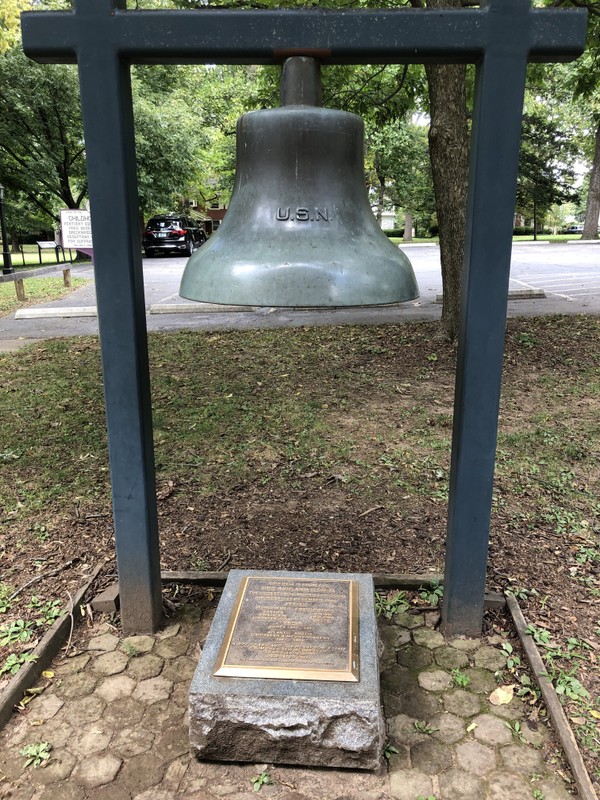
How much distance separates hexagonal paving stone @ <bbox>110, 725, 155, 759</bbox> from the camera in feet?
7.34

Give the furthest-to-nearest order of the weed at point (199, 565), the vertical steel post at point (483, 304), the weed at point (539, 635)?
1. the weed at point (199, 565)
2. the weed at point (539, 635)
3. the vertical steel post at point (483, 304)

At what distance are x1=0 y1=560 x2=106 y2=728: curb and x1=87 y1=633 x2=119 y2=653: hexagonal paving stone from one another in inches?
5.4

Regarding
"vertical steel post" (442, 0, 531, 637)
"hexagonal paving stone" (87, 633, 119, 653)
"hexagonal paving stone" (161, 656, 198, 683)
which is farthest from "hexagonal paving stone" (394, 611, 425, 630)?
"hexagonal paving stone" (87, 633, 119, 653)

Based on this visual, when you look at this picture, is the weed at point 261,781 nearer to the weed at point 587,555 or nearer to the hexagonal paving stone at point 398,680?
the hexagonal paving stone at point 398,680

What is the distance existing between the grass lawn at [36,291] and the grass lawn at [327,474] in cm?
557

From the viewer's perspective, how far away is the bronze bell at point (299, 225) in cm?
176

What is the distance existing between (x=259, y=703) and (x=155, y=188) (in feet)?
78.4

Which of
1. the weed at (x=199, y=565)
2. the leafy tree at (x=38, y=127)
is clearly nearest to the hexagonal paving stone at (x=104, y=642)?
the weed at (x=199, y=565)

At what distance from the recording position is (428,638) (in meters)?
2.83

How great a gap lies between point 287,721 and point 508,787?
2.48 feet

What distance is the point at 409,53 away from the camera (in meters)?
2.12

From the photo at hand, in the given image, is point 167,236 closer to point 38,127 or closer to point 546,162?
point 38,127

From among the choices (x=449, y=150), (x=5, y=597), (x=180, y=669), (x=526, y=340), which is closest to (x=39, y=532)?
(x=5, y=597)

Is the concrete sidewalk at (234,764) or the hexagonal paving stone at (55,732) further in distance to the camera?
the hexagonal paving stone at (55,732)
